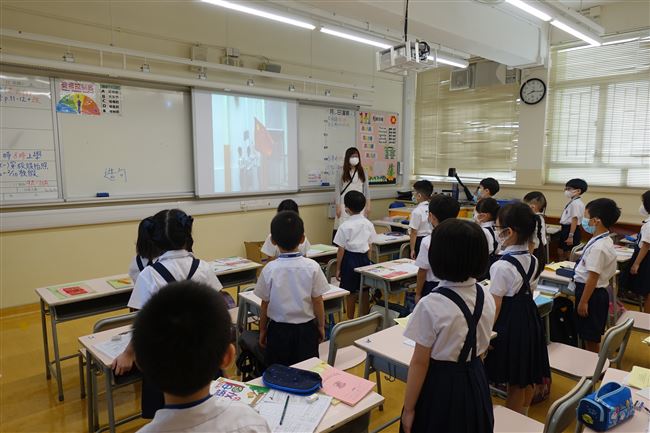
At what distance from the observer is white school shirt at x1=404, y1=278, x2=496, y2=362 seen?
4.51ft

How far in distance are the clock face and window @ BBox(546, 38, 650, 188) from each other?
21 cm

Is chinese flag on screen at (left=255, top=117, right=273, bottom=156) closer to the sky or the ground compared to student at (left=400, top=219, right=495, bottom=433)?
closer to the sky

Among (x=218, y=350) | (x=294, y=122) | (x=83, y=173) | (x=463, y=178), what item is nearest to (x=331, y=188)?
(x=294, y=122)

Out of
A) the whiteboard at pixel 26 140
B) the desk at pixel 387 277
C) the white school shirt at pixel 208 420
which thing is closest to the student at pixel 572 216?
the desk at pixel 387 277

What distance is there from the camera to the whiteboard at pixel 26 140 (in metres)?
3.81

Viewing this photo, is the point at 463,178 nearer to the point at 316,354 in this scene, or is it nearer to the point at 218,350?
the point at 316,354

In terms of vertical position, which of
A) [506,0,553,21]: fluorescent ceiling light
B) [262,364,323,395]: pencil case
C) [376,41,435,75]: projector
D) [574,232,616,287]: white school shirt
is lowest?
[262,364,323,395]: pencil case

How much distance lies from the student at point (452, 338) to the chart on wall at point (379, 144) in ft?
18.2

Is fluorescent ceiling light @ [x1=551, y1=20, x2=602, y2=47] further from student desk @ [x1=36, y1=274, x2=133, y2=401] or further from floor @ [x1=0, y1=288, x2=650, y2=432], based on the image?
student desk @ [x1=36, y1=274, x2=133, y2=401]

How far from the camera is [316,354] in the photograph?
2.22 metres

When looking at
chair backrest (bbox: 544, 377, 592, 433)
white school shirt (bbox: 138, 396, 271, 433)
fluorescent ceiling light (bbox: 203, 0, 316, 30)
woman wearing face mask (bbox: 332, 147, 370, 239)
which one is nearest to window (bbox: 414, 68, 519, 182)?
woman wearing face mask (bbox: 332, 147, 370, 239)

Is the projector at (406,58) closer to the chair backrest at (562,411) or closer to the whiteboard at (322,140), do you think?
the chair backrest at (562,411)

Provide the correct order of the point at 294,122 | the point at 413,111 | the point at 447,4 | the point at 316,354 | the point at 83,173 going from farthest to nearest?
the point at 413,111 < the point at 294,122 < the point at 447,4 < the point at 83,173 < the point at 316,354

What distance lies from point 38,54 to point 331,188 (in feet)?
13.1
